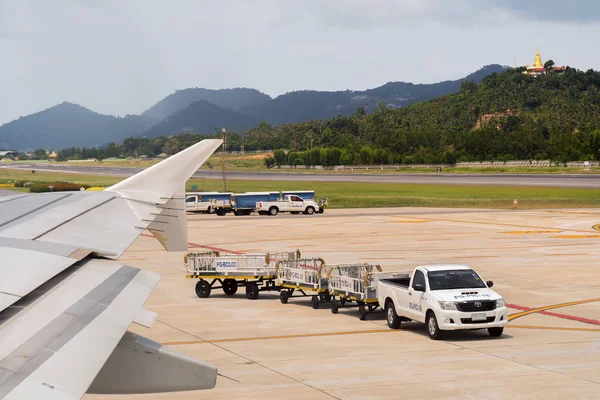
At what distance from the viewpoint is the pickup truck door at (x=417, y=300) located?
24.9m

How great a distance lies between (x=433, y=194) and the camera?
10981 centimetres

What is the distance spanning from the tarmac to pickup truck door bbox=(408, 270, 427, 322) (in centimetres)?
60

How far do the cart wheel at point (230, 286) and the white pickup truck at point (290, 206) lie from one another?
4905 cm

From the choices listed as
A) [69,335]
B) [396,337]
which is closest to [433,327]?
[396,337]

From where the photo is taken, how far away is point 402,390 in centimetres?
1788

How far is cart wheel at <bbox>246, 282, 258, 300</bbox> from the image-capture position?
32.7 m

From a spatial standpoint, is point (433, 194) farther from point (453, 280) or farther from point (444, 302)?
point (444, 302)

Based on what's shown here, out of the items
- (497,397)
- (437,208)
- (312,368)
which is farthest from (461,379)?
(437,208)

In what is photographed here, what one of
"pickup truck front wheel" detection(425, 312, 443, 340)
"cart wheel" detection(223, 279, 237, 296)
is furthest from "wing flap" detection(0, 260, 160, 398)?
"cart wheel" detection(223, 279, 237, 296)

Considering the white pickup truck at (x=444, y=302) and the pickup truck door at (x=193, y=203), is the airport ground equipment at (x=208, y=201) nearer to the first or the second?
the pickup truck door at (x=193, y=203)

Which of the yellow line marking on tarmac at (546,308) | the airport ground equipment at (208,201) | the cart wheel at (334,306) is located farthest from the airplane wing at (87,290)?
the airport ground equipment at (208,201)

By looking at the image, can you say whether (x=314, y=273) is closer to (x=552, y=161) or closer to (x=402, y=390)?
(x=402, y=390)

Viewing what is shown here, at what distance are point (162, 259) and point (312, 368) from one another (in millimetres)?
26784

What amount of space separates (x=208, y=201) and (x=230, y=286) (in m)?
52.1
